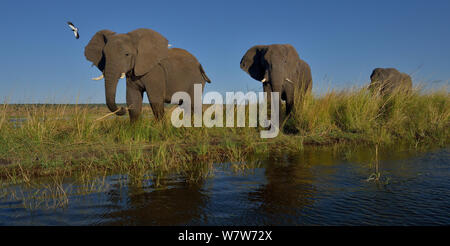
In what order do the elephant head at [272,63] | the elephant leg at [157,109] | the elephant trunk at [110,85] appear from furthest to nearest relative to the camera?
1. the elephant head at [272,63]
2. the elephant leg at [157,109]
3. the elephant trunk at [110,85]

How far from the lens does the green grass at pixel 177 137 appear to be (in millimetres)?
4039

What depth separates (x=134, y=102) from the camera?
22.9ft

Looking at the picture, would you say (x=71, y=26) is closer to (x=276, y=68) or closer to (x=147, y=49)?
(x=147, y=49)

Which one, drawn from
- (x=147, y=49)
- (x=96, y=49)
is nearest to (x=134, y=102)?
(x=147, y=49)

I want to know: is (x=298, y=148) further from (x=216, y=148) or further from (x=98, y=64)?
(x=98, y=64)

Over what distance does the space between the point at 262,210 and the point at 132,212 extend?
103 cm

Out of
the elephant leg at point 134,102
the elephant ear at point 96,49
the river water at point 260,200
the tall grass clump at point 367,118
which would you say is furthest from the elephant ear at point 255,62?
the river water at point 260,200

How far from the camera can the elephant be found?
6496 millimetres

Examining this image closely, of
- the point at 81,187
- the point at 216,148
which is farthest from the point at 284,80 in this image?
the point at 81,187

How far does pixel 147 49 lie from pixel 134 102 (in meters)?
1.27

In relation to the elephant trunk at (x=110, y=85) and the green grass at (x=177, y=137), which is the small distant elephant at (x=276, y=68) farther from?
the elephant trunk at (x=110, y=85)

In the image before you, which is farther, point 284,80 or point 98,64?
point 284,80

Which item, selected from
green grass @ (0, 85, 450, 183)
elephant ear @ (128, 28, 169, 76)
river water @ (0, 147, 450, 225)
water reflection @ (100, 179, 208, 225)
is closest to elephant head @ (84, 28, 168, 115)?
elephant ear @ (128, 28, 169, 76)
